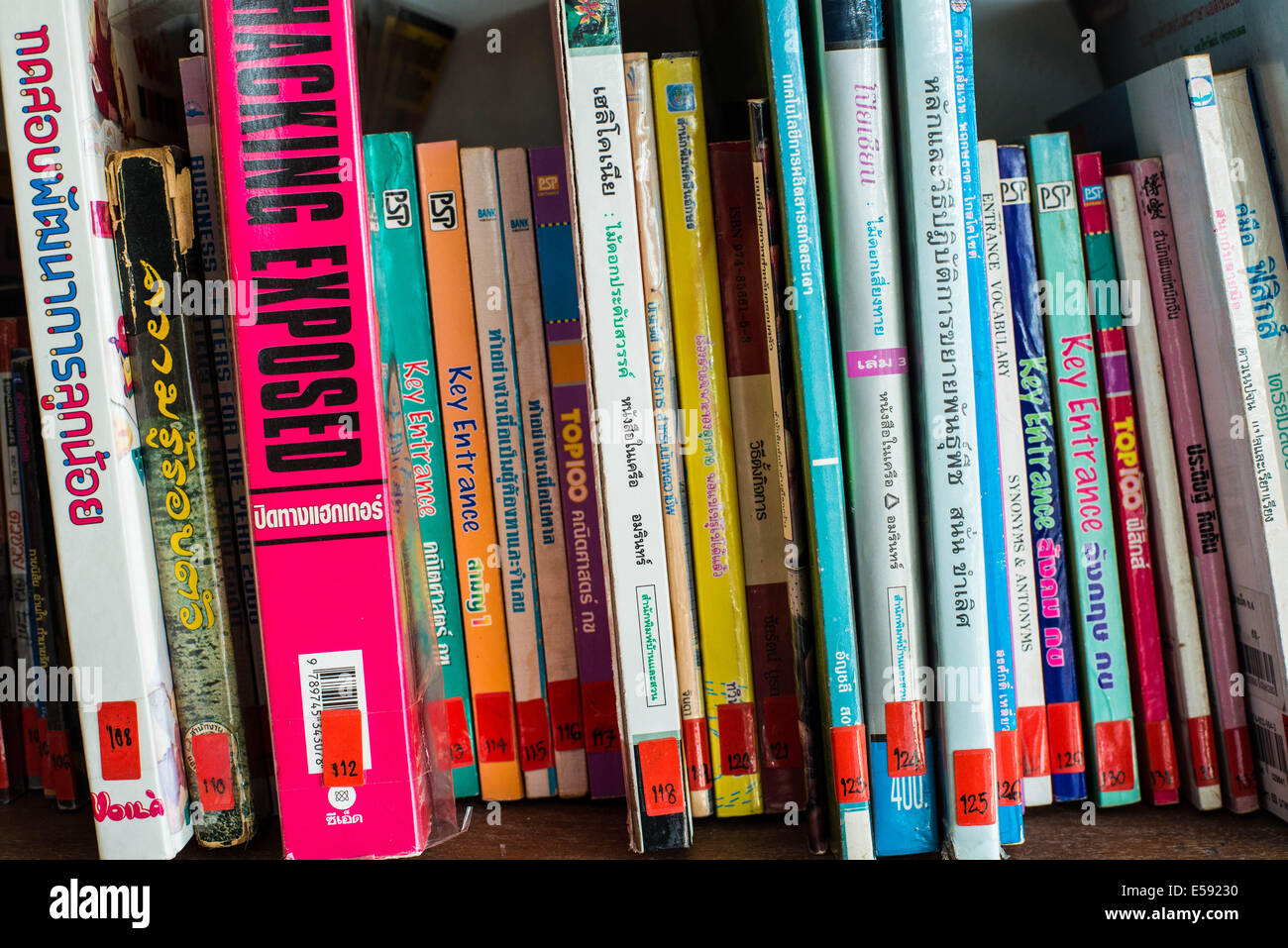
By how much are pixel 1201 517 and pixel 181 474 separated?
0.80 m

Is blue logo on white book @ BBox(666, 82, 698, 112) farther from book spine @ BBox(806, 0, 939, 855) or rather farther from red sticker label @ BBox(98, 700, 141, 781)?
red sticker label @ BBox(98, 700, 141, 781)

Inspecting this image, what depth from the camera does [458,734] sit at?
686mm

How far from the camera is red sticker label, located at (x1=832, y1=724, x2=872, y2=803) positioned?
601 mm

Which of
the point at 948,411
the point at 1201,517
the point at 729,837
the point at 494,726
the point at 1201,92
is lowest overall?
the point at 729,837

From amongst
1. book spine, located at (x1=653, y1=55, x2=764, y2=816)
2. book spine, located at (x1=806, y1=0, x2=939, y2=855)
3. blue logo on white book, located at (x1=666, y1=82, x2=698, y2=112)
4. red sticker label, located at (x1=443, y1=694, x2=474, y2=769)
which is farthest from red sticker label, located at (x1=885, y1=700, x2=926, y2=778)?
blue logo on white book, located at (x1=666, y1=82, x2=698, y2=112)

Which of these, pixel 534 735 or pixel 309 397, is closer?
pixel 309 397

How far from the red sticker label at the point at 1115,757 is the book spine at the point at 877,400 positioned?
164 millimetres

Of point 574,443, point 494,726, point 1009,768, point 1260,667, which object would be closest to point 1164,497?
point 1260,667

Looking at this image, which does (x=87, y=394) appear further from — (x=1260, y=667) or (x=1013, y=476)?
(x=1260, y=667)

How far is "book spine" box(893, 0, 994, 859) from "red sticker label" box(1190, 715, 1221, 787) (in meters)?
0.19

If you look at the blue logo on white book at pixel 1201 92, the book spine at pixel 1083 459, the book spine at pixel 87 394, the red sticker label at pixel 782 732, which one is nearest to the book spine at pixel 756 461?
the red sticker label at pixel 782 732

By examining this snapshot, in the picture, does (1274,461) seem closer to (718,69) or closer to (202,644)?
(718,69)

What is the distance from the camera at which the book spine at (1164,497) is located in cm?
65
